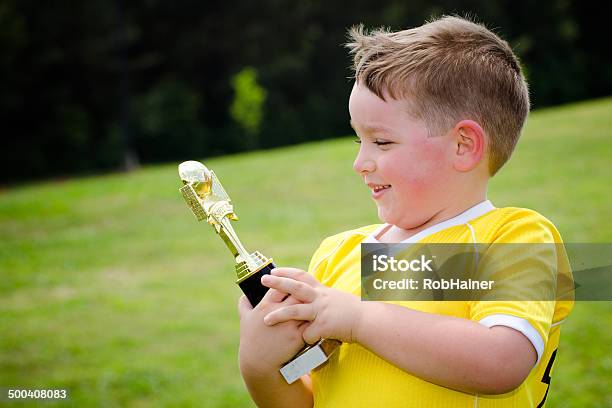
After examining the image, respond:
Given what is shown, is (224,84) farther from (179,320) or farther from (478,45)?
(478,45)

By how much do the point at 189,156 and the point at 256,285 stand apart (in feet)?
117

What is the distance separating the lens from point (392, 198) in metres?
1.56

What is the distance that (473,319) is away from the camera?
1.40 m

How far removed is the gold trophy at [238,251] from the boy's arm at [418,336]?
6 centimetres

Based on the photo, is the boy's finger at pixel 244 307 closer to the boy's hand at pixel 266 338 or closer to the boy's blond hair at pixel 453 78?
the boy's hand at pixel 266 338

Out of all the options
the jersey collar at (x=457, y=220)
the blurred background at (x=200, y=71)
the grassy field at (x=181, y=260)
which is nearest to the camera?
the jersey collar at (x=457, y=220)

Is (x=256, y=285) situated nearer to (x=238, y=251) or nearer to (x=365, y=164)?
(x=238, y=251)

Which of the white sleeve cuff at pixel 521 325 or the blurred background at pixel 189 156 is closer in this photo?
the white sleeve cuff at pixel 521 325

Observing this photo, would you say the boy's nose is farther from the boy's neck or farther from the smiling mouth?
the boy's neck


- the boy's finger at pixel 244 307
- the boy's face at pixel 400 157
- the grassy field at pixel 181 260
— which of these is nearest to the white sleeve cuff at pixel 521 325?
the boy's face at pixel 400 157

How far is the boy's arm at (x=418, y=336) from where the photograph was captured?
133 cm

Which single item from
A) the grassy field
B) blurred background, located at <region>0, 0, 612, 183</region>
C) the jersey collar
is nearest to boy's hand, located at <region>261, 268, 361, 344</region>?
the jersey collar

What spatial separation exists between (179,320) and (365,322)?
5.57 m

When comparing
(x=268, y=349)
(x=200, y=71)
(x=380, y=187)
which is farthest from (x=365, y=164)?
(x=200, y=71)
